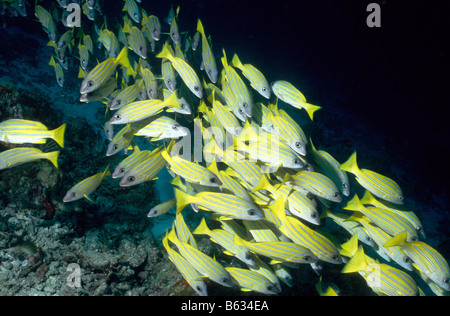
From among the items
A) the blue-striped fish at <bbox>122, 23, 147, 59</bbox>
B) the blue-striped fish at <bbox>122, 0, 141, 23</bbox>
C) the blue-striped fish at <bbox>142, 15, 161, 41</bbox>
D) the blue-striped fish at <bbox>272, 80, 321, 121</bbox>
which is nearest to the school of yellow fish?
the blue-striped fish at <bbox>272, 80, 321, 121</bbox>

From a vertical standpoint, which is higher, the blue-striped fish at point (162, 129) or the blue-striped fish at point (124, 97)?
the blue-striped fish at point (124, 97)

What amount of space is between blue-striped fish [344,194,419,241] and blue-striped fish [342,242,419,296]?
54 cm

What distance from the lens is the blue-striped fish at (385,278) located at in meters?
2.29

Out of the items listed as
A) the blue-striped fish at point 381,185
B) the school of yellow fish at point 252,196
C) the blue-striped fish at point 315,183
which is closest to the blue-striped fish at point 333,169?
the school of yellow fish at point 252,196

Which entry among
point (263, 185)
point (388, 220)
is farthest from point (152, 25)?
point (388, 220)

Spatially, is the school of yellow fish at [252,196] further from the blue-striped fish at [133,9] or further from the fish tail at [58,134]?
the blue-striped fish at [133,9]

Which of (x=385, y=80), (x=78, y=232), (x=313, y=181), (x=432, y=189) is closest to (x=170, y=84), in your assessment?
(x=313, y=181)

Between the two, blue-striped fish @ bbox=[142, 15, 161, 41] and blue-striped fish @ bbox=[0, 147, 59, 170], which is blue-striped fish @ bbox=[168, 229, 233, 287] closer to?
blue-striped fish @ bbox=[0, 147, 59, 170]

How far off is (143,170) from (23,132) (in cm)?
142

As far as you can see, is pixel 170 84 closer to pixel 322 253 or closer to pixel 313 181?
pixel 313 181

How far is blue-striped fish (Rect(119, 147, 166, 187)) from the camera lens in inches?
107

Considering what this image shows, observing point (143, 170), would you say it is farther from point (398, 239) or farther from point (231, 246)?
point (398, 239)

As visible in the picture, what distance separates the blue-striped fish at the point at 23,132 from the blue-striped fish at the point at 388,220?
12.0 ft

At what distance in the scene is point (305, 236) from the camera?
7.69ft
